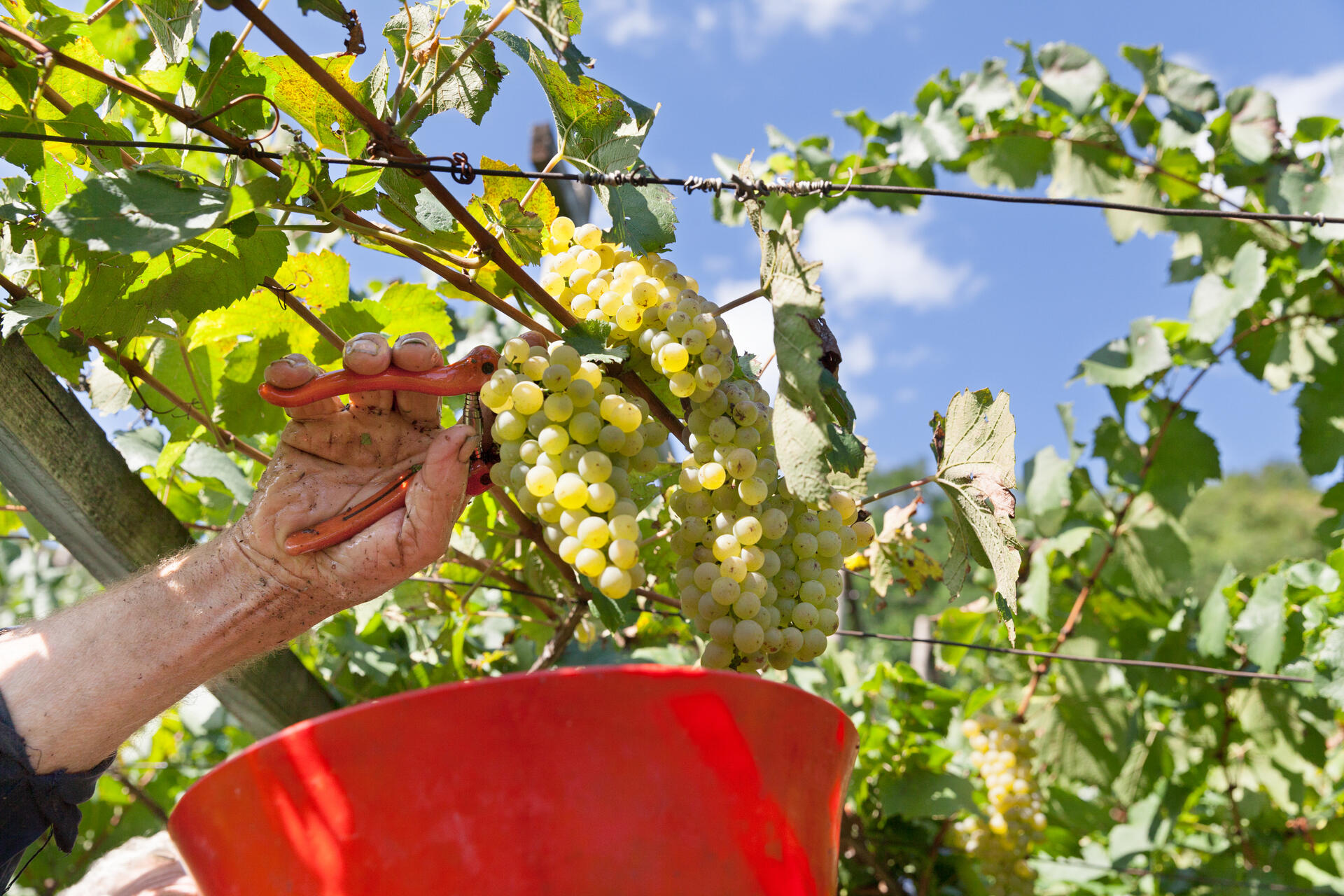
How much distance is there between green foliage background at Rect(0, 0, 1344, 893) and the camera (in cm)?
85

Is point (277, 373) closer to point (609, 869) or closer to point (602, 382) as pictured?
point (602, 382)

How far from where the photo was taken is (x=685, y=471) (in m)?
0.70

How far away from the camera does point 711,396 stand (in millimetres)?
701

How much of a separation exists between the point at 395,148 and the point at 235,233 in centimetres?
14

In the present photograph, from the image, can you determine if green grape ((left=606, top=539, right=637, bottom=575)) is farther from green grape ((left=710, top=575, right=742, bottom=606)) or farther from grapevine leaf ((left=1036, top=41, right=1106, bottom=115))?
grapevine leaf ((left=1036, top=41, right=1106, bottom=115))

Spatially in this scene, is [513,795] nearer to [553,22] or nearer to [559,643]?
[553,22]

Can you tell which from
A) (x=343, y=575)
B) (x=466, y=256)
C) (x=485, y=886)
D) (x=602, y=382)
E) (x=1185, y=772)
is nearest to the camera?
(x=485, y=886)

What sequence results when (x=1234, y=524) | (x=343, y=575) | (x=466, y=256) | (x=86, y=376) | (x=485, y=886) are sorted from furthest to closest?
(x=1234, y=524), (x=86, y=376), (x=466, y=256), (x=343, y=575), (x=485, y=886)

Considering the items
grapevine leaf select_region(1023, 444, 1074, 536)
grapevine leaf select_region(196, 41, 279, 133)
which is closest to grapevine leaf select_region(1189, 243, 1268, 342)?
grapevine leaf select_region(1023, 444, 1074, 536)

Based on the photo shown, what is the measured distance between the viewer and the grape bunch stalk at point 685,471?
621 millimetres

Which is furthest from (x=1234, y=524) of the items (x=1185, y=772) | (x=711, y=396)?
(x=711, y=396)

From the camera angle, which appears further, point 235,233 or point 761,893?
point 235,233

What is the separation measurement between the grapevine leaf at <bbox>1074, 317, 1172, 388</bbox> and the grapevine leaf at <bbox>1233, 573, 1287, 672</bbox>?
46 centimetres

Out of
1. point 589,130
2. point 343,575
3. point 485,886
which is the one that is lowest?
point 485,886
